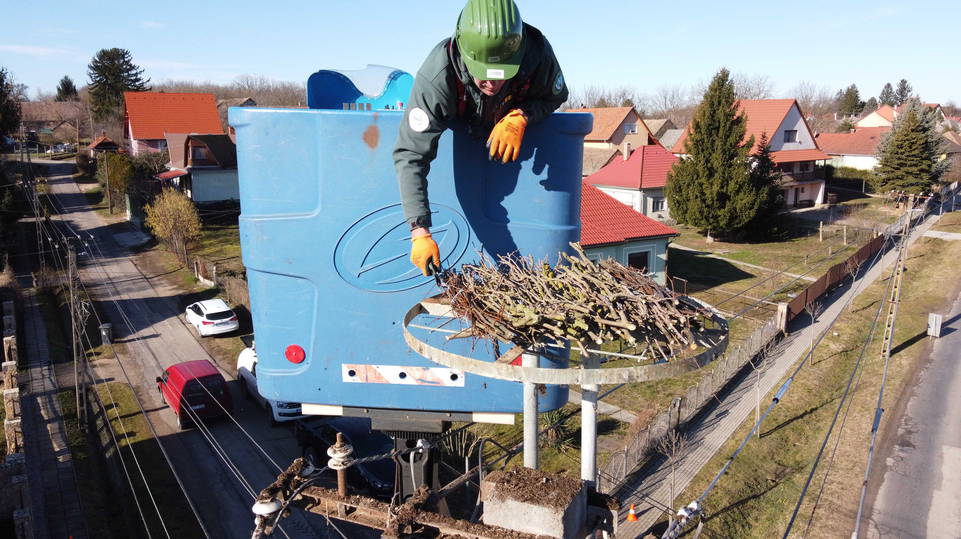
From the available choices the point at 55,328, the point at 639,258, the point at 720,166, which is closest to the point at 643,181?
the point at 720,166

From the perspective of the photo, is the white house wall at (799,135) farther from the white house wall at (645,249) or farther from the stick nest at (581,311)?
the stick nest at (581,311)

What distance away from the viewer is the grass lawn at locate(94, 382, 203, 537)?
11844 millimetres

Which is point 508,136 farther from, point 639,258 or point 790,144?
point 790,144

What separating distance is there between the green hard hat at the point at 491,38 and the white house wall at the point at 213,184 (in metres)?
36.1

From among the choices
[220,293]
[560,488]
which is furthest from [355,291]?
[220,293]

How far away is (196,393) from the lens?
1536cm

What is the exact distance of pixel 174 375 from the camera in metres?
15.8

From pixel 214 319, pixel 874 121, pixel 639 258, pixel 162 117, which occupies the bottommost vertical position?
pixel 214 319

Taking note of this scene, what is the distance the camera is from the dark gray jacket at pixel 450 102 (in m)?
4.30

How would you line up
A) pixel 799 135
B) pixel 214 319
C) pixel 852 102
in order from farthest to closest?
pixel 852 102 → pixel 799 135 → pixel 214 319

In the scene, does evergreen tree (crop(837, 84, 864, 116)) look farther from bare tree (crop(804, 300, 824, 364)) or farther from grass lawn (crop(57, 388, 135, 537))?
grass lawn (crop(57, 388, 135, 537))

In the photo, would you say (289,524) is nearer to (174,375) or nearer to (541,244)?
(174,375)

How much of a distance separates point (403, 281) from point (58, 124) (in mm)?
87887

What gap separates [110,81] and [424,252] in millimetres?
68040
